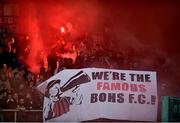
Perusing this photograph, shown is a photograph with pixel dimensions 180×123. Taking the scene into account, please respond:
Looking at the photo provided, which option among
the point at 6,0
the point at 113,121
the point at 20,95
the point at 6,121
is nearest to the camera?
the point at 113,121

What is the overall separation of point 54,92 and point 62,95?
20 centimetres

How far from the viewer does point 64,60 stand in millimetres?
14039

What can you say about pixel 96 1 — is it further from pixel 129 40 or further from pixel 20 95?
pixel 20 95

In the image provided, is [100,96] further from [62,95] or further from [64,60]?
[64,60]

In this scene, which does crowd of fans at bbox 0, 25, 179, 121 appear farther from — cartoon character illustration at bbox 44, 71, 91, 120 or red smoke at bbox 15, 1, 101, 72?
cartoon character illustration at bbox 44, 71, 91, 120

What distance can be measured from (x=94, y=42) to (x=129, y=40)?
3.74 ft

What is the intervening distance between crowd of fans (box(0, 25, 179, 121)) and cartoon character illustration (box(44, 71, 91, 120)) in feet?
5.46

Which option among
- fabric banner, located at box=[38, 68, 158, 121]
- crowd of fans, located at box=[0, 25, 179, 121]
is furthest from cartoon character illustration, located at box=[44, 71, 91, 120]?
crowd of fans, located at box=[0, 25, 179, 121]

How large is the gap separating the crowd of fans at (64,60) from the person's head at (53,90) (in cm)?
159

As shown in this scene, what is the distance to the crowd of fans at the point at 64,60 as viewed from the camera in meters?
12.5

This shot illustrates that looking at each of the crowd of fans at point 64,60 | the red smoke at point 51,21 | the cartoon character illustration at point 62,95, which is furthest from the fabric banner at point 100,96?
the red smoke at point 51,21

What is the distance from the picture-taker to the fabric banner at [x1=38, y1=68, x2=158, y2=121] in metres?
9.95

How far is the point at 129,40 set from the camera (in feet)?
49.4

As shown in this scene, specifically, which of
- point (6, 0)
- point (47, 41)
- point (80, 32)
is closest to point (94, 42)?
point (80, 32)
